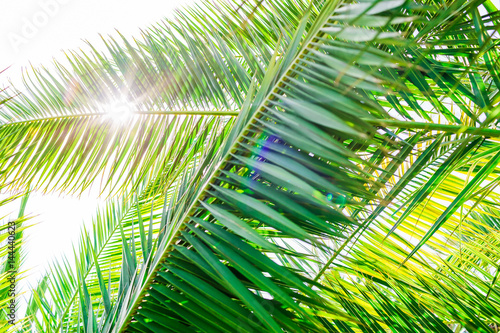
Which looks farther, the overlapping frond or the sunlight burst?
the sunlight burst

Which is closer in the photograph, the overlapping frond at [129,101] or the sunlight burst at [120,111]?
the overlapping frond at [129,101]

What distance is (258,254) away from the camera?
516mm

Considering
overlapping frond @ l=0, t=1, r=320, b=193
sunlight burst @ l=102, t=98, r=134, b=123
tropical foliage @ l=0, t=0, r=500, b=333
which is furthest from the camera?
sunlight burst @ l=102, t=98, r=134, b=123

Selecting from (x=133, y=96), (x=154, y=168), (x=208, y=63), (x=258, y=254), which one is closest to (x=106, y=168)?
(x=154, y=168)

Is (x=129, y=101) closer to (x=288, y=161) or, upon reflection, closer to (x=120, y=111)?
(x=120, y=111)

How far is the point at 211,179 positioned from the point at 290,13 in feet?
3.33

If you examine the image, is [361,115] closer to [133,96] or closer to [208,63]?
[208,63]

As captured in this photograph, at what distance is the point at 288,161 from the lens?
535 mm

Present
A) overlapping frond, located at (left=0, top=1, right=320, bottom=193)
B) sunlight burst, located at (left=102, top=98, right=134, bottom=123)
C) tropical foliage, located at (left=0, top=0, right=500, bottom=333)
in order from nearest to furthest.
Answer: tropical foliage, located at (left=0, top=0, right=500, bottom=333), overlapping frond, located at (left=0, top=1, right=320, bottom=193), sunlight burst, located at (left=102, top=98, right=134, bottom=123)

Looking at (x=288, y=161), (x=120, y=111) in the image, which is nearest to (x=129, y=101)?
(x=120, y=111)

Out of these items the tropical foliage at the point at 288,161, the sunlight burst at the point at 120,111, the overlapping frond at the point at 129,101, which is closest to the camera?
the tropical foliage at the point at 288,161

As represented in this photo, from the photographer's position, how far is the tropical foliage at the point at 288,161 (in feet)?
1.66

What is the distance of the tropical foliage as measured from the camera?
0.51 meters

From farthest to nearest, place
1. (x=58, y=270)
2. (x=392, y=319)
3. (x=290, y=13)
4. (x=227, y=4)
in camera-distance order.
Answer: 1. (x=58, y=270)
2. (x=227, y=4)
3. (x=290, y=13)
4. (x=392, y=319)
